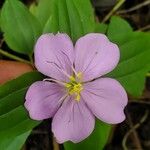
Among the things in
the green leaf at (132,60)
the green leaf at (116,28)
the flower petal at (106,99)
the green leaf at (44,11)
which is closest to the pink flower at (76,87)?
the flower petal at (106,99)

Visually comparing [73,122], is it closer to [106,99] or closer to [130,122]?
[106,99]

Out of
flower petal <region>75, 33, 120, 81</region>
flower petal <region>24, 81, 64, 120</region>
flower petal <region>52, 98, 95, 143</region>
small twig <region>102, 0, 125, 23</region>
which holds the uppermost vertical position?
flower petal <region>75, 33, 120, 81</region>

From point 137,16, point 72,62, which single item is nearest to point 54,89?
point 72,62

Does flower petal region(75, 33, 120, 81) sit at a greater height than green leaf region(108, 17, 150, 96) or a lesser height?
greater

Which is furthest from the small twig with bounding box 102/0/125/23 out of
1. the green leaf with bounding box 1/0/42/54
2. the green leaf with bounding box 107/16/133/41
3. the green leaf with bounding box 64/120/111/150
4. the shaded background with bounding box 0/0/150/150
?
the green leaf with bounding box 64/120/111/150

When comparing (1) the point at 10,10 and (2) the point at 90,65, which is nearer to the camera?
(2) the point at 90,65

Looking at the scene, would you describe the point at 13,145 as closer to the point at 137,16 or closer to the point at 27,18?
the point at 27,18

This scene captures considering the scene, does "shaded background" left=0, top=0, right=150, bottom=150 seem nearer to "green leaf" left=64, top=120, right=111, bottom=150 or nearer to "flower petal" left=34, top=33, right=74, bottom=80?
"green leaf" left=64, top=120, right=111, bottom=150

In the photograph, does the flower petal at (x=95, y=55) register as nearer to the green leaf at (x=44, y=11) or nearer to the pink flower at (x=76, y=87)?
the pink flower at (x=76, y=87)
